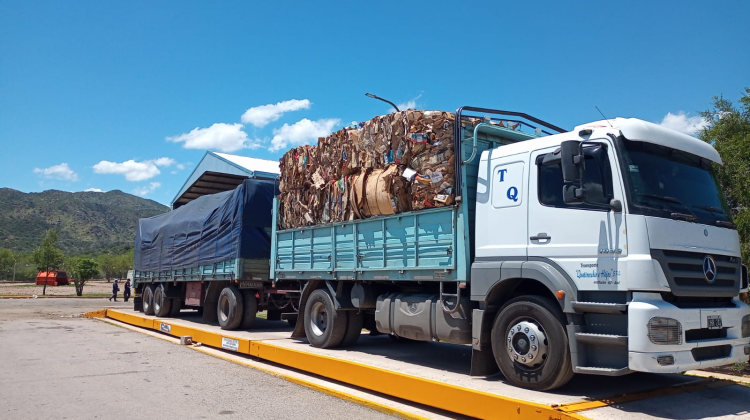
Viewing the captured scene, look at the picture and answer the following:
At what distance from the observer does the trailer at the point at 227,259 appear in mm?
12445

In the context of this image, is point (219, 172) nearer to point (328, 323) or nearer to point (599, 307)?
point (328, 323)

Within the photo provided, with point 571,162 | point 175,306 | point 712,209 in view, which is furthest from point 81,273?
point 712,209

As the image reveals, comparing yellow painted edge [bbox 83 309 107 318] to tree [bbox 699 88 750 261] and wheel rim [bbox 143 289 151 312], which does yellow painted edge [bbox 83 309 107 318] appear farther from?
tree [bbox 699 88 750 261]

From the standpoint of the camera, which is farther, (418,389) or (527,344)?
(418,389)

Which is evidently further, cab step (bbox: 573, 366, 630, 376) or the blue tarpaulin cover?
the blue tarpaulin cover

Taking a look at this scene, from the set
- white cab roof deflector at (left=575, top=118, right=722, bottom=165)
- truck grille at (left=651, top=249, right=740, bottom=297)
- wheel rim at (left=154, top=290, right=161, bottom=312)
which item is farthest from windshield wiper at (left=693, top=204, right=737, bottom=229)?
wheel rim at (left=154, top=290, right=161, bottom=312)

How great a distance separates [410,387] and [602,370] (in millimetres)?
2104

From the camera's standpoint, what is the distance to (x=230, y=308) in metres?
12.7

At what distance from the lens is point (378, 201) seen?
8.04 metres

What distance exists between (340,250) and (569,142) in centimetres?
457

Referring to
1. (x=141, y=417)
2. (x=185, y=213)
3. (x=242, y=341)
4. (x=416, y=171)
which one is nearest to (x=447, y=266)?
(x=416, y=171)

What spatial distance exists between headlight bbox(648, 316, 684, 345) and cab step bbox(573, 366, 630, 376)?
399 millimetres

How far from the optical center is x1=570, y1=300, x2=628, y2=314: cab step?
16.6 feet

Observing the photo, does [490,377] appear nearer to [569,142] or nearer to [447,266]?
[447,266]
